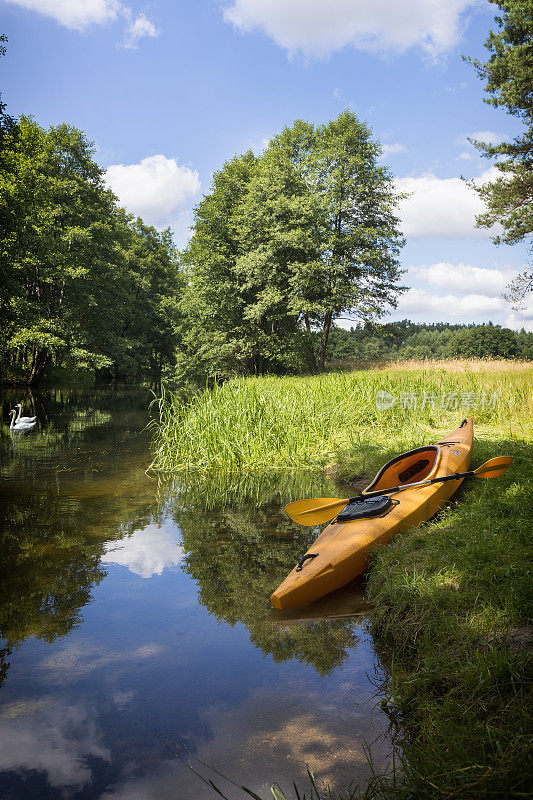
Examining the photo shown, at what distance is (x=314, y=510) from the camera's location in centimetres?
395

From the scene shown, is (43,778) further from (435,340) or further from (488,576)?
(435,340)

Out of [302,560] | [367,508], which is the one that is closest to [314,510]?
[367,508]

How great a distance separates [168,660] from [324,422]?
6.08 meters

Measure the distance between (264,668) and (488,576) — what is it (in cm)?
138

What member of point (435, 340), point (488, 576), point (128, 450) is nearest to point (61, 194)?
point (128, 450)

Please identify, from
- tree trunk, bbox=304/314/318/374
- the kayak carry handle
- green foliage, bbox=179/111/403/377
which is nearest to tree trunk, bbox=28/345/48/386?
green foliage, bbox=179/111/403/377

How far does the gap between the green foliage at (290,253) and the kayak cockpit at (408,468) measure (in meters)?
16.1

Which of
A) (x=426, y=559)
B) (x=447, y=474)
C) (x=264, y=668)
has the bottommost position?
(x=264, y=668)

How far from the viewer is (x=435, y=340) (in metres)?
80.2

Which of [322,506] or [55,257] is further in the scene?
[55,257]

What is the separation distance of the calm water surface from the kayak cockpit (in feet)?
3.17

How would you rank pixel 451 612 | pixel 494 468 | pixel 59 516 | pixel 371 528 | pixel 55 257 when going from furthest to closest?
pixel 55 257
pixel 59 516
pixel 494 468
pixel 371 528
pixel 451 612

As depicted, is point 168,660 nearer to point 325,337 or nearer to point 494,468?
Result: point 494,468

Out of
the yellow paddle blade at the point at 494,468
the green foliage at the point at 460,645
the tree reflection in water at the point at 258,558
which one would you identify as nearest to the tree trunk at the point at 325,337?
the tree reflection in water at the point at 258,558
